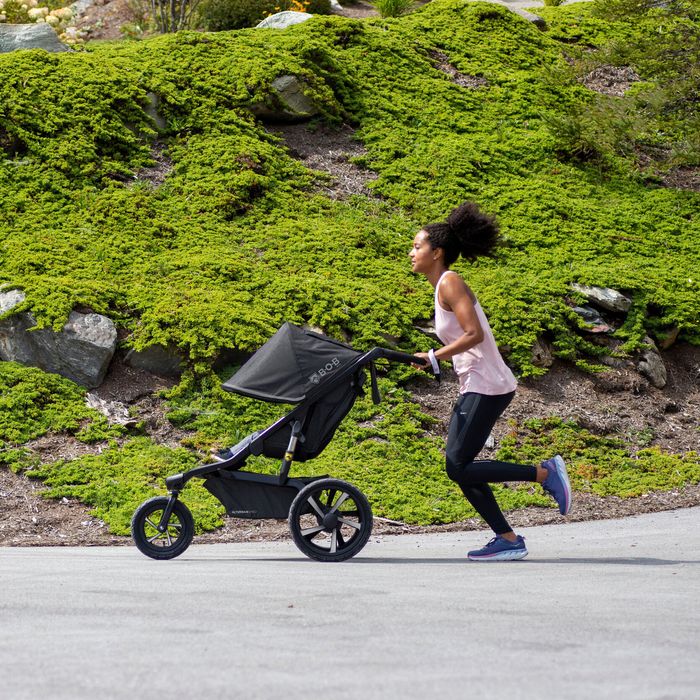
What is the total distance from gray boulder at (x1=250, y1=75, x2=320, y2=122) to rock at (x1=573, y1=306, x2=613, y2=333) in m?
5.17

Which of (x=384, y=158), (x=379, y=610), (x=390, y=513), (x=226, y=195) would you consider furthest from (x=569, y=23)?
(x=379, y=610)

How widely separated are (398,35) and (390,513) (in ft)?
34.9

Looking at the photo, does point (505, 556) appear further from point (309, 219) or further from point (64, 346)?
point (309, 219)

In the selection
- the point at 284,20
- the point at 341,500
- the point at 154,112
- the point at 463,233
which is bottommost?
the point at 341,500

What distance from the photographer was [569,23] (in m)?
17.7

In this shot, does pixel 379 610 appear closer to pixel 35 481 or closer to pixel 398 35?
pixel 35 481

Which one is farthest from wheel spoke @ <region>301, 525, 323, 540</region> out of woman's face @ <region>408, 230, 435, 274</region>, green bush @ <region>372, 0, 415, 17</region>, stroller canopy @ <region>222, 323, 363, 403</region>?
green bush @ <region>372, 0, 415, 17</region>

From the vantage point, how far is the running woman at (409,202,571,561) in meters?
5.16

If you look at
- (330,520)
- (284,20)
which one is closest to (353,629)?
(330,520)

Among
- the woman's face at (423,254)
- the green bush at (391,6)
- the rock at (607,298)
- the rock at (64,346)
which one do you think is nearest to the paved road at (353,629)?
the woman's face at (423,254)

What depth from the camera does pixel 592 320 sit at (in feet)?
33.1

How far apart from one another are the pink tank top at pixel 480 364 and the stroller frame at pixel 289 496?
0.29 meters

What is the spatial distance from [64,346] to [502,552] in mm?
4942

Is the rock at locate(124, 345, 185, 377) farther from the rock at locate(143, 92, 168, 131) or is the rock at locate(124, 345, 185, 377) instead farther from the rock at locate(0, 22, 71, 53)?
the rock at locate(0, 22, 71, 53)
